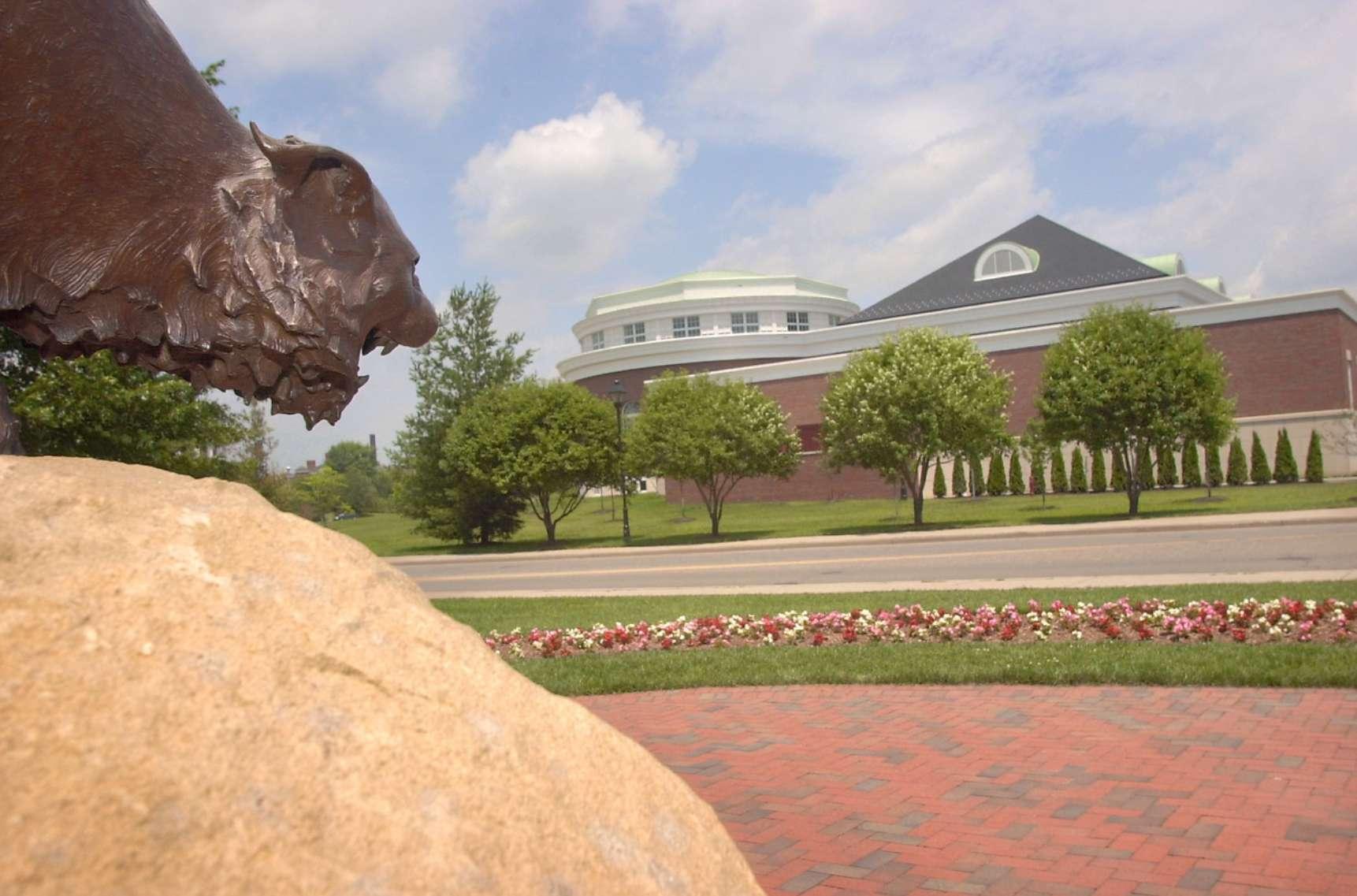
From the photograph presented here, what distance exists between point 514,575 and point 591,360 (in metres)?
44.8

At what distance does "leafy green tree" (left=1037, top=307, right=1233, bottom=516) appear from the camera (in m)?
28.9

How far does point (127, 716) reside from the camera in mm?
1829

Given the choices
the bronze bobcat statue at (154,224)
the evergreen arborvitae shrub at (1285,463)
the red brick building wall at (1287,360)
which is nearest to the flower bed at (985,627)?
the bronze bobcat statue at (154,224)

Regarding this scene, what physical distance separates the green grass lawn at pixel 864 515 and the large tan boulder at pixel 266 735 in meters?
28.4

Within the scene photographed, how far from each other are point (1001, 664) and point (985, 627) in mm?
1912

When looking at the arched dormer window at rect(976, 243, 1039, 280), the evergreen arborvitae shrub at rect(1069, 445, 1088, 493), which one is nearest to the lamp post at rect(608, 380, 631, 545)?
the evergreen arborvitae shrub at rect(1069, 445, 1088, 493)

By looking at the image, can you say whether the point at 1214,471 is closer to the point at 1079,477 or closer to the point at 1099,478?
the point at 1099,478

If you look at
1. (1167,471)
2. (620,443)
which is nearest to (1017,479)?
(1167,471)

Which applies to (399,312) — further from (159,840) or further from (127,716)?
(159,840)

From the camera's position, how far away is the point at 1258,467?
125 feet

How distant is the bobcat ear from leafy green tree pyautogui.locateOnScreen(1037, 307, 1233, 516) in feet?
93.5

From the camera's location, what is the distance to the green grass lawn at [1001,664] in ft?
27.1

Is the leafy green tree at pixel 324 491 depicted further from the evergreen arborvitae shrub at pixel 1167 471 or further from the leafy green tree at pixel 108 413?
the leafy green tree at pixel 108 413

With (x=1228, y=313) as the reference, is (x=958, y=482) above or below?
below
